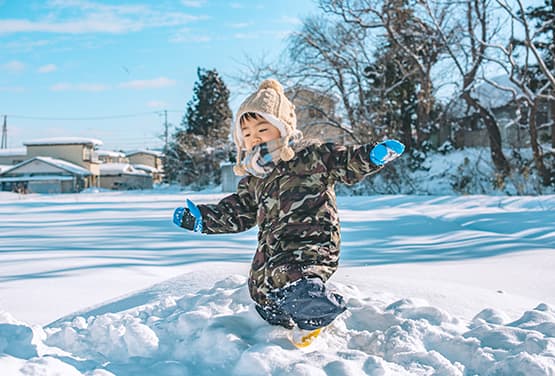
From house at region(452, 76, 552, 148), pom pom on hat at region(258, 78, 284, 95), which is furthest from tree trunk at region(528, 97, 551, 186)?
pom pom on hat at region(258, 78, 284, 95)

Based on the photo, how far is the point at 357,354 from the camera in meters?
1.34

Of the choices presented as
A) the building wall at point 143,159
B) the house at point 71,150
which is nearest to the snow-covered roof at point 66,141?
the house at point 71,150

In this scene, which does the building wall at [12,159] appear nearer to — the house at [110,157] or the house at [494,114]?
the house at [110,157]

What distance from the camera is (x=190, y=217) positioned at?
180 centimetres

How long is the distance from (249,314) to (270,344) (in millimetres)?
303

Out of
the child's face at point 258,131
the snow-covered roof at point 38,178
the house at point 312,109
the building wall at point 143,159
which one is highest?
the building wall at point 143,159

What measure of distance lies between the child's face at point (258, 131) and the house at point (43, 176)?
126ft

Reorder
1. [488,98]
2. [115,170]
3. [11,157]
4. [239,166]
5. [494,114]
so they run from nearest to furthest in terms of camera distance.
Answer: [239,166] → [488,98] → [494,114] → [11,157] → [115,170]

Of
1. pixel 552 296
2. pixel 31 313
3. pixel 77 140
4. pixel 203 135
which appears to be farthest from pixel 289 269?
pixel 77 140

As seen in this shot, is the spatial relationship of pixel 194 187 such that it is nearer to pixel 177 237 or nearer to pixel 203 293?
pixel 177 237

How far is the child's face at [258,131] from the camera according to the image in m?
1.77

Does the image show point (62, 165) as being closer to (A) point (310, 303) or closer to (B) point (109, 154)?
(B) point (109, 154)

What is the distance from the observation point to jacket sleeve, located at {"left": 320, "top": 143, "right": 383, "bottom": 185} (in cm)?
159

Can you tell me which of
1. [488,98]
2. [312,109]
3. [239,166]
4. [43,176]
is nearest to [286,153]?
[239,166]
